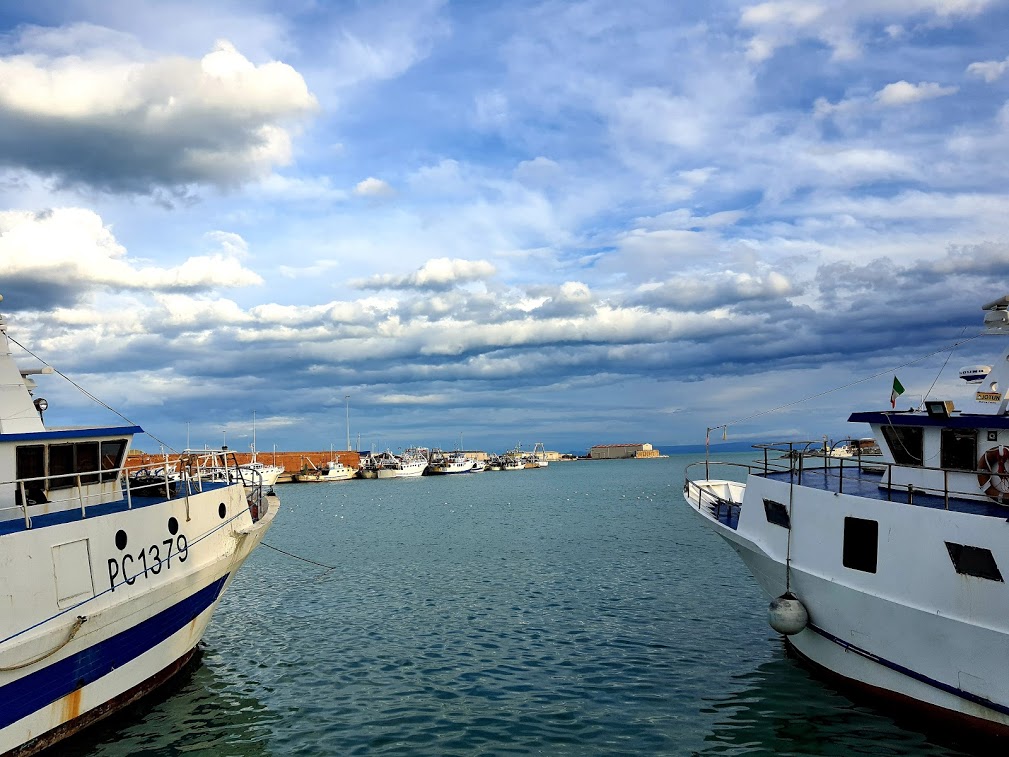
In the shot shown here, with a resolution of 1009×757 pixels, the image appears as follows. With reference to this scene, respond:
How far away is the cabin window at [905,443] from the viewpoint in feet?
52.0

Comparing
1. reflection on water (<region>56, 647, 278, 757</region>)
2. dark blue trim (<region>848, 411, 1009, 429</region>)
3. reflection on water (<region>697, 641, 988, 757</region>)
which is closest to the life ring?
dark blue trim (<region>848, 411, 1009, 429</region>)

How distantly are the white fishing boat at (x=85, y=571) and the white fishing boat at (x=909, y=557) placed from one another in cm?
1309

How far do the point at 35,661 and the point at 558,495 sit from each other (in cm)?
7344

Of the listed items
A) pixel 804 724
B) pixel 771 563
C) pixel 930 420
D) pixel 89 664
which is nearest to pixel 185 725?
pixel 89 664

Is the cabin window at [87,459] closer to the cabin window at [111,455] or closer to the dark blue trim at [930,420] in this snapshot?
the cabin window at [111,455]

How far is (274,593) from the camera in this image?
87.2 feet

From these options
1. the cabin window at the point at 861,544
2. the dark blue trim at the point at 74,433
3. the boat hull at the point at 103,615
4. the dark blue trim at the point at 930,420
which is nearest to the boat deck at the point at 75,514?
the boat hull at the point at 103,615

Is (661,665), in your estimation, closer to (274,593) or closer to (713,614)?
(713,614)

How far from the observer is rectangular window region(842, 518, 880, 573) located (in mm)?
14039

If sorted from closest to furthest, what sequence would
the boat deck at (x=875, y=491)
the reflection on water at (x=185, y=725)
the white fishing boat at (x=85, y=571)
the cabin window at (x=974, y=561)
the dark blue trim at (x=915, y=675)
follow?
the white fishing boat at (x=85, y=571), the dark blue trim at (x=915, y=675), the cabin window at (x=974, y=561), the reflection on water at (x=185, y=725), the boat deck at (x=875, y=491)

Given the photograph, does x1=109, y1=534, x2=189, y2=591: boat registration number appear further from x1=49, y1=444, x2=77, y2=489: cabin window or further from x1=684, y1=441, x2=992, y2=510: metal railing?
x1=684, y1=441, x2=992, y2=510: metal railing

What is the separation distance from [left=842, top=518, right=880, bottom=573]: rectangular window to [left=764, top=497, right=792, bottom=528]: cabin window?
Answer: 70.8 inches

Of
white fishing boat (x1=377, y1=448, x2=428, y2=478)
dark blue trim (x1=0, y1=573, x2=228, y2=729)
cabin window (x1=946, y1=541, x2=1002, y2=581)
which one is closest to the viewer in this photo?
dark blue trim (x1=0, y1=573, x2=228, y2=729)

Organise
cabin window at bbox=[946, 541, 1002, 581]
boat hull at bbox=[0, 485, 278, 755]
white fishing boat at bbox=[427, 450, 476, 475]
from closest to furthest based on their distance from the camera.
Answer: boat hull at bbox=[0, 485, 278, 755] → cabin window at bbox=[946, 541, 1002, 581] → white fishing boat at bbox=[427, 450, 476, 475]
